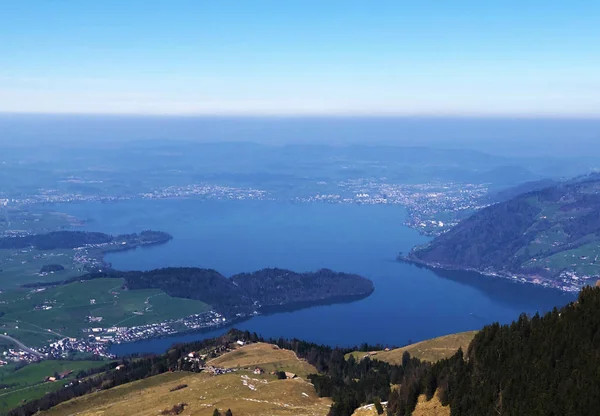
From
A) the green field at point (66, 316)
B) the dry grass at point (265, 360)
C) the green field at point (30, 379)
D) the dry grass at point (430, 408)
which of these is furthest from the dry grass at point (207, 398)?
the green field at point (66, 316)

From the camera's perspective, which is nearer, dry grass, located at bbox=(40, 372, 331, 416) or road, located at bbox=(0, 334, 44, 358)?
dry grass, located at bbox=(40, 372, 331, 416)

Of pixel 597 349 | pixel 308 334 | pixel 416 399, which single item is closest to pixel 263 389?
pixel 416 399

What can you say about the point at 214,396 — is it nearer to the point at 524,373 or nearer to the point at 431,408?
the point at 431,408

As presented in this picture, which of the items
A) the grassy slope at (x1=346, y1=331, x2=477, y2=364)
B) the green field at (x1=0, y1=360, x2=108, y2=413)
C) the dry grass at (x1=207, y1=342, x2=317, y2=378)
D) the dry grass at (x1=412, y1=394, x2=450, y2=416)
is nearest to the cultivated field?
the dry grass at (x1=207, y1=342, x2=317, y2=378)

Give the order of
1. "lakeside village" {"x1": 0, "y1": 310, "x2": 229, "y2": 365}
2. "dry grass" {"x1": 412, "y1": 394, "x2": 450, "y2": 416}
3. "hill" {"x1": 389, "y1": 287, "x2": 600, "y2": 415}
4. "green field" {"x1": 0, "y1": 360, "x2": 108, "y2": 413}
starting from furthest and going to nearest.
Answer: "lakeside village" {"x1": 0, "y1": 310, "x2": 229, "y2": 365}, "green field" {"x1": 0, "y1": 360, "x2": 108, "y2": 413}, "dry grass" {"x1": 412, "y1": 394, "x2": 450, "y2": 416}, "hill" {"x1": 389, "y1": 287, "x2": 600, "y2": 415}

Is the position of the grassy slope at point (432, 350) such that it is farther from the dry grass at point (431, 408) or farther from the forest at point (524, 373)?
the dry grass at point (431, 408)

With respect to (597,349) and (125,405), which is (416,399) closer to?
(597,349)

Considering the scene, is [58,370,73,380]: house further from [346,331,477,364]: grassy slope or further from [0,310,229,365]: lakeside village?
[346,331,477,364]: grassy slope

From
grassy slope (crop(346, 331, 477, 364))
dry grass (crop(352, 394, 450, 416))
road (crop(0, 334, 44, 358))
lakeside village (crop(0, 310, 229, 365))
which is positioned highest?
dry grass (crop(352, 394, 450, 416))

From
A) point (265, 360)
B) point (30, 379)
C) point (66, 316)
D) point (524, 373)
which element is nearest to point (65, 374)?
point (30, 379)
